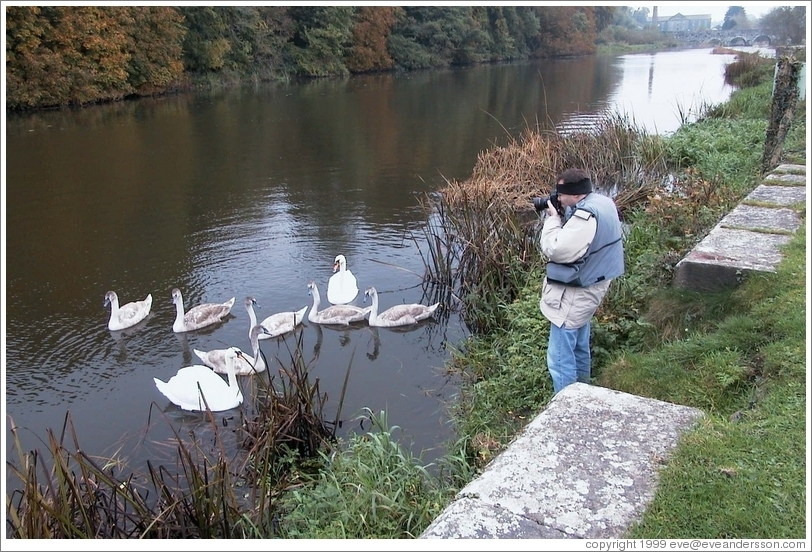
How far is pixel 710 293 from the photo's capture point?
559 cm

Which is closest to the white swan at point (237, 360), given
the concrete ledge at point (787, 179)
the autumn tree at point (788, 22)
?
the concrete ledge at point (787, 179)

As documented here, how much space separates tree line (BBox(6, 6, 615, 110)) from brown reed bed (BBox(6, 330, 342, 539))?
25902mm

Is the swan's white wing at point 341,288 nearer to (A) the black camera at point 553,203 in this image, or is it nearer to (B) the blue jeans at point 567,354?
(B) the blue jeans at point 567,354

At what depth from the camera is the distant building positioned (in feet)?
344

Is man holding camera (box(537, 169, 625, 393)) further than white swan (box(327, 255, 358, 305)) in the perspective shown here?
No

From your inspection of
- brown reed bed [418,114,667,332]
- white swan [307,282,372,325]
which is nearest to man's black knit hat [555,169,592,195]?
brown reed bed [418,114,667,332]

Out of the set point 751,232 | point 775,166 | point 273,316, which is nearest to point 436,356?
point 273,316

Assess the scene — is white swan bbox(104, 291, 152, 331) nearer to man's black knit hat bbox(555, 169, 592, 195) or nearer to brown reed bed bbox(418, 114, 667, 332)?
brown reed bed bbox(418, 114, 667, 332)

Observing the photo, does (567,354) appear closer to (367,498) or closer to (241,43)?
(367,498)

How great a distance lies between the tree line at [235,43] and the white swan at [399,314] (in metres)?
23.7

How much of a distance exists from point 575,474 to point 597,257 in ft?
6.55

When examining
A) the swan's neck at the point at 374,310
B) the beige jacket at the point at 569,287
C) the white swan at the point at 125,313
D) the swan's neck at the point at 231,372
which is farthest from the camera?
→ the swan's neck at the point at 374,310

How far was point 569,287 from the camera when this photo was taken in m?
5.09

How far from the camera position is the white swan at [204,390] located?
255 inches
